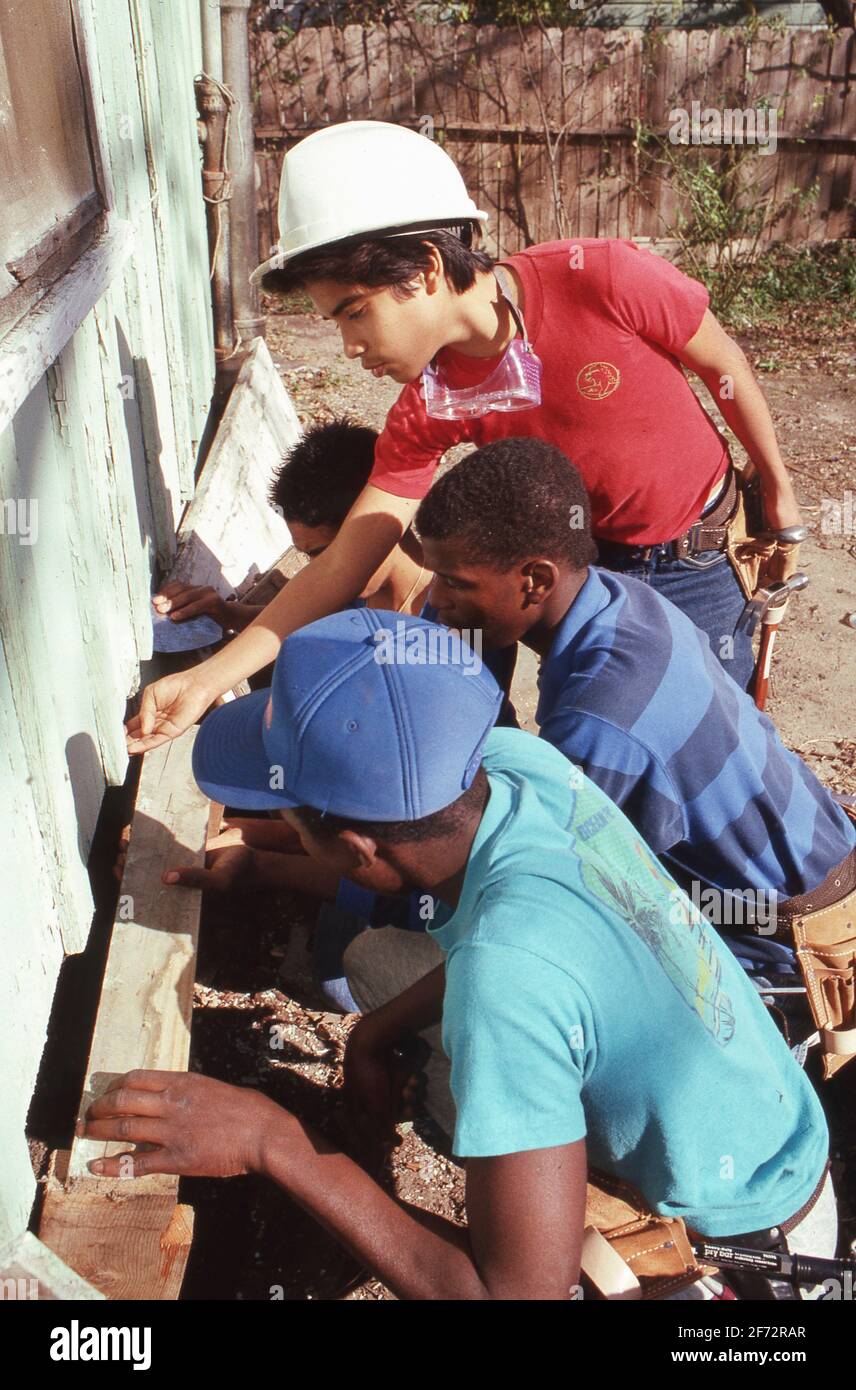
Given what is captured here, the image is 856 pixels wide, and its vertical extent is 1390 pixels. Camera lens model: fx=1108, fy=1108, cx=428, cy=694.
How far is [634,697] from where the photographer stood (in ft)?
7.26

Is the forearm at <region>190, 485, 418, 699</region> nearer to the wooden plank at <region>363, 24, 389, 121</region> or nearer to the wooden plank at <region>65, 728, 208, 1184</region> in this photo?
the wooden plank at <region>65, 728, 208, 1184</region>

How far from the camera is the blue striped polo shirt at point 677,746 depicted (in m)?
2.21

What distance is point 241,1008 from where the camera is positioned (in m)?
3.06

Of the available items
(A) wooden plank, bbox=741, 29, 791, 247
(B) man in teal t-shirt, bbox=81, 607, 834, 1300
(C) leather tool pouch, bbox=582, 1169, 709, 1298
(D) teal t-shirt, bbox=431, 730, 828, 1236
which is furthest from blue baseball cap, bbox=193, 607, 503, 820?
(A) wooden plank, bbox=741, 29, 791, 247

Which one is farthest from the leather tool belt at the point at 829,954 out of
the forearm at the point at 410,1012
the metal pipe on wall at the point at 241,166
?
the metal pipe on wall at the point at 241,166

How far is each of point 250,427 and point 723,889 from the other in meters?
3.34

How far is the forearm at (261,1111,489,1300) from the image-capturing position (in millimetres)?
1579

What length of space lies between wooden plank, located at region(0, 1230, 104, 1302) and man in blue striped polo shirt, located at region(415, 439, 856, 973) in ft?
4.17

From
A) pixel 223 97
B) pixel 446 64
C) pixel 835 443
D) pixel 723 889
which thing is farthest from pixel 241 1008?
pixel 446 64

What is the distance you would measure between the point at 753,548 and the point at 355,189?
148cm

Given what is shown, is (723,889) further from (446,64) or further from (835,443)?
(446,64)

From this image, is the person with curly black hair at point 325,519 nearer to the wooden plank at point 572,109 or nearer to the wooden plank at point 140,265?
the wooden plank at point 140,265

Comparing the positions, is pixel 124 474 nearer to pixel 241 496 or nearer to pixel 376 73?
pixel 241 496

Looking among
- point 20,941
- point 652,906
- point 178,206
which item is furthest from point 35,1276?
point 178,206
